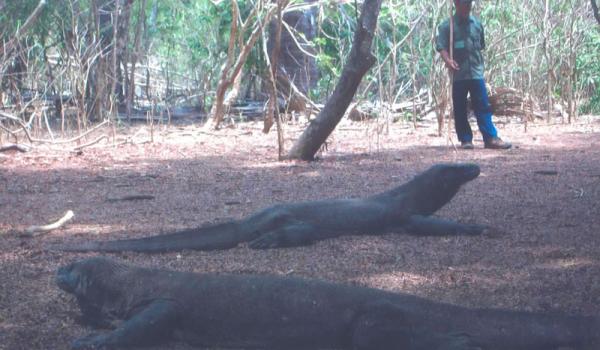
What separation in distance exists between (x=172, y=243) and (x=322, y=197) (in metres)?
2.12

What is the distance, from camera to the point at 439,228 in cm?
534

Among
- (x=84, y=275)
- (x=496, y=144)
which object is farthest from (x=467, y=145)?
(x=84, y=275)

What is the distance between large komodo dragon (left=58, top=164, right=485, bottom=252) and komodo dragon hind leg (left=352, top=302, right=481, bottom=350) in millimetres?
1902

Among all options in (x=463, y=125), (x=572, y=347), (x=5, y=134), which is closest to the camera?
(x=572, y=347)

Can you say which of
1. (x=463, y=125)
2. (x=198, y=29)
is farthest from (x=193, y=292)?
(x=198, y=29)

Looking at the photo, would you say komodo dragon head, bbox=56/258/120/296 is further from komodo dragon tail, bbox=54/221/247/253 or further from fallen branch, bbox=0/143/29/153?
fallen branch, bbox=0/143/29/153

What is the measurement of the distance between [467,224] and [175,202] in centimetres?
241

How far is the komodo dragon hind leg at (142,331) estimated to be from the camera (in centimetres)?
337

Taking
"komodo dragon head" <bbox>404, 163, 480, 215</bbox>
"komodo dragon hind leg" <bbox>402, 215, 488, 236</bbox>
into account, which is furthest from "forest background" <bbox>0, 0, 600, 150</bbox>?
"komodo dragon hind leg" <bbox>402, 215, 488, 236</bbox>

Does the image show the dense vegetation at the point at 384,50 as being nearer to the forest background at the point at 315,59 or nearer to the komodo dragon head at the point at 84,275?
the forest background at the point at 315,59

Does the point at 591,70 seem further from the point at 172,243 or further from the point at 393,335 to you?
the point at 393,335

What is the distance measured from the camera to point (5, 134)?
36.7 feet

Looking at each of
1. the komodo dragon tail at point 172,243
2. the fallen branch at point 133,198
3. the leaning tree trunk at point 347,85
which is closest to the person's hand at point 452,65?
the leaning tree trunk at point 347,85

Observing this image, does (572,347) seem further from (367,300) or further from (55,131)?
(55,131)
